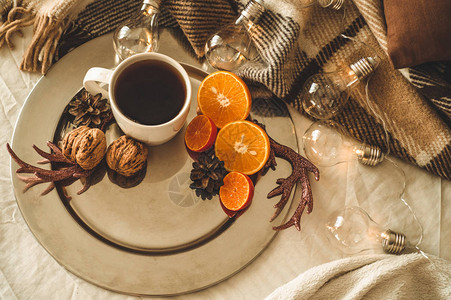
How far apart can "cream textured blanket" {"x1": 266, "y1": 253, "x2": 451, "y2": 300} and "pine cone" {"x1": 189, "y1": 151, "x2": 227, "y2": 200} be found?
0.64 ft

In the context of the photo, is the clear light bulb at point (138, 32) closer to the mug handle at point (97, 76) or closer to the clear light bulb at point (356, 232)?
the mug handle at point (97, 76)

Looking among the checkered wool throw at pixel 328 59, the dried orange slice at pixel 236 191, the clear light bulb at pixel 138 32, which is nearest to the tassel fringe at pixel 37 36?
the checkered wool throw at pixel 328 59

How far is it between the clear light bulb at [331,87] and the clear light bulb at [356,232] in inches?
7.0

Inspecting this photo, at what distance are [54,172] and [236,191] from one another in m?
0.28

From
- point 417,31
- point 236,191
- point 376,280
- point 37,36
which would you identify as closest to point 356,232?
point 376,280

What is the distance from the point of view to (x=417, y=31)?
60cm

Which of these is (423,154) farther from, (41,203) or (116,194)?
(41,203)

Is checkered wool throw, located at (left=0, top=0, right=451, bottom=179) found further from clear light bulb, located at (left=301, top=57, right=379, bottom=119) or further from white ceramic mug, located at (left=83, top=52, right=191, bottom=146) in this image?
white ceramic mug, located at (left=83, top=52, right=191, bottom=146)

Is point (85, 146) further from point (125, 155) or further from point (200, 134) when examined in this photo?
point (200, 134)

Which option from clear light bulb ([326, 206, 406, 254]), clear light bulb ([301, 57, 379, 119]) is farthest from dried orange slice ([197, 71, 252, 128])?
clear light bulb ([326, 206, 406, 254])

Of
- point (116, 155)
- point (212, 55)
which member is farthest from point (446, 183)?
point (116, 155)

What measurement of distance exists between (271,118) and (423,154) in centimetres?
28

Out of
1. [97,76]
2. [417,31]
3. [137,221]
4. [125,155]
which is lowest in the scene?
[137,221]

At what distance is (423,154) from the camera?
27.1 inches
